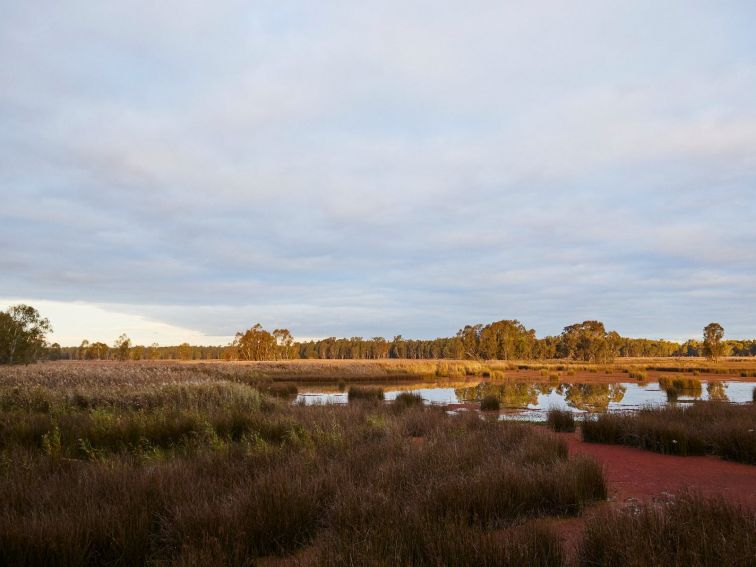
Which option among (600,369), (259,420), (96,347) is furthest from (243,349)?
(259,420)

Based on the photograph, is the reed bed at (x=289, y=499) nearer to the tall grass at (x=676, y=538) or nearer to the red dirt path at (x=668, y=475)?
the tall grass at (x=676, y=538)

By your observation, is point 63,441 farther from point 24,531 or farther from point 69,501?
point 24,531

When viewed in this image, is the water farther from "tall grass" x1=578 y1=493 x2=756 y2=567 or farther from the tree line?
the tree line

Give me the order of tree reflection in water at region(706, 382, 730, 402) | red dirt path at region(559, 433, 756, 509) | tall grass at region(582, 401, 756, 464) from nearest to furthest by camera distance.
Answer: red dirt path at region(559, 433, 756, 509)
tall grass at region(582, 401, 756, 464)
tree reflection in water at region(706, 382, 730, 402)

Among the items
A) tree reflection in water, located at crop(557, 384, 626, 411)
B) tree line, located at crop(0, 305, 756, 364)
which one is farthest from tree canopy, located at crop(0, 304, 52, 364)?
tree reflection in water, located at crop(557, 384, 626, 411)

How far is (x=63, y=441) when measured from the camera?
938 centimetres

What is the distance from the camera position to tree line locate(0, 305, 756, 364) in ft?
153

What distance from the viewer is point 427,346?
164 metres

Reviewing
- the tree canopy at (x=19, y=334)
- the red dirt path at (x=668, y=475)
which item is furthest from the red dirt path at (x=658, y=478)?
the tree canopy at (x=19, y=334)

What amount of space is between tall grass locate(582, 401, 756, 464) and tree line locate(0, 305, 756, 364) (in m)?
51.2

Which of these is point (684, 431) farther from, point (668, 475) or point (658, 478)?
point (658, 478)

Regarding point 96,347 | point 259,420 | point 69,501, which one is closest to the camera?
point 69,501

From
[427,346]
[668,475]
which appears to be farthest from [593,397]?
[427,346]

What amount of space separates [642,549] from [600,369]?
56.3 meters
